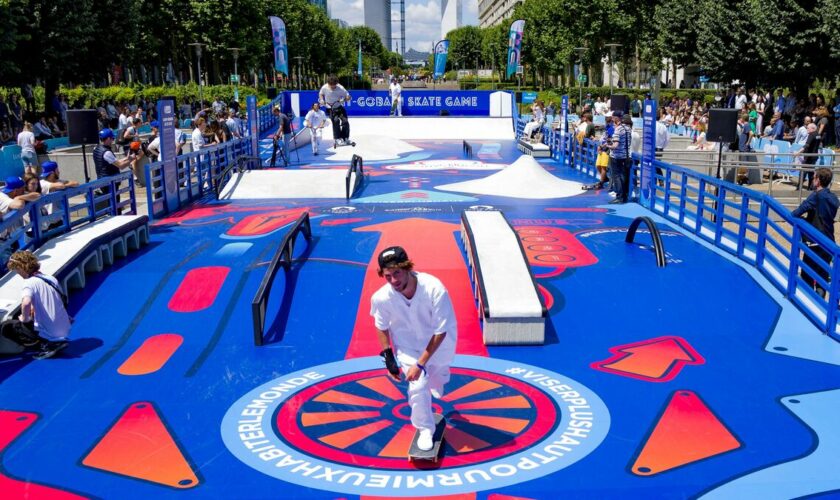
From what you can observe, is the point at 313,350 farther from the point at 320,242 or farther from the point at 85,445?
the point at 320,242

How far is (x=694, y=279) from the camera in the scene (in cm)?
1142

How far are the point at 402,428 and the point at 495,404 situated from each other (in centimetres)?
108

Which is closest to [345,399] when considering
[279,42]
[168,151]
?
[168,151]

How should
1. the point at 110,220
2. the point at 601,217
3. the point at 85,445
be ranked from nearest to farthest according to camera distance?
1. the point at 85,445
2. the point at 110,220
3. the point at 601,217

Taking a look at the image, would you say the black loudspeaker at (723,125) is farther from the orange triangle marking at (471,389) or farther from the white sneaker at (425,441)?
the white sneaker at (425,441)

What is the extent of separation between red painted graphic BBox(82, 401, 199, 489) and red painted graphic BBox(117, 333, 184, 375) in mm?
1267

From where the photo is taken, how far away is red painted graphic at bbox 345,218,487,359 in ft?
30.5

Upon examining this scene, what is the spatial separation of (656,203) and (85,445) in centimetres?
1392

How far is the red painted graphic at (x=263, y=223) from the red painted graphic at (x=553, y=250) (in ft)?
16.8

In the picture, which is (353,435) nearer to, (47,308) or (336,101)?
(47,308)

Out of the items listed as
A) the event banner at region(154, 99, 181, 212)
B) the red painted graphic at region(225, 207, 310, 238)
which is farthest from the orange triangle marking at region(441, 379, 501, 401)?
the event banner at region(154, 99, 181, 212)

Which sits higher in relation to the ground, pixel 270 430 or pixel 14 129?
pixel 14 129

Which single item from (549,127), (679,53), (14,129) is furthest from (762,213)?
(679,53)

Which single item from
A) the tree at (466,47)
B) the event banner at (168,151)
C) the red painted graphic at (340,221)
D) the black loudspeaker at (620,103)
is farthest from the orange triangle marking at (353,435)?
the tree at (466,47)
